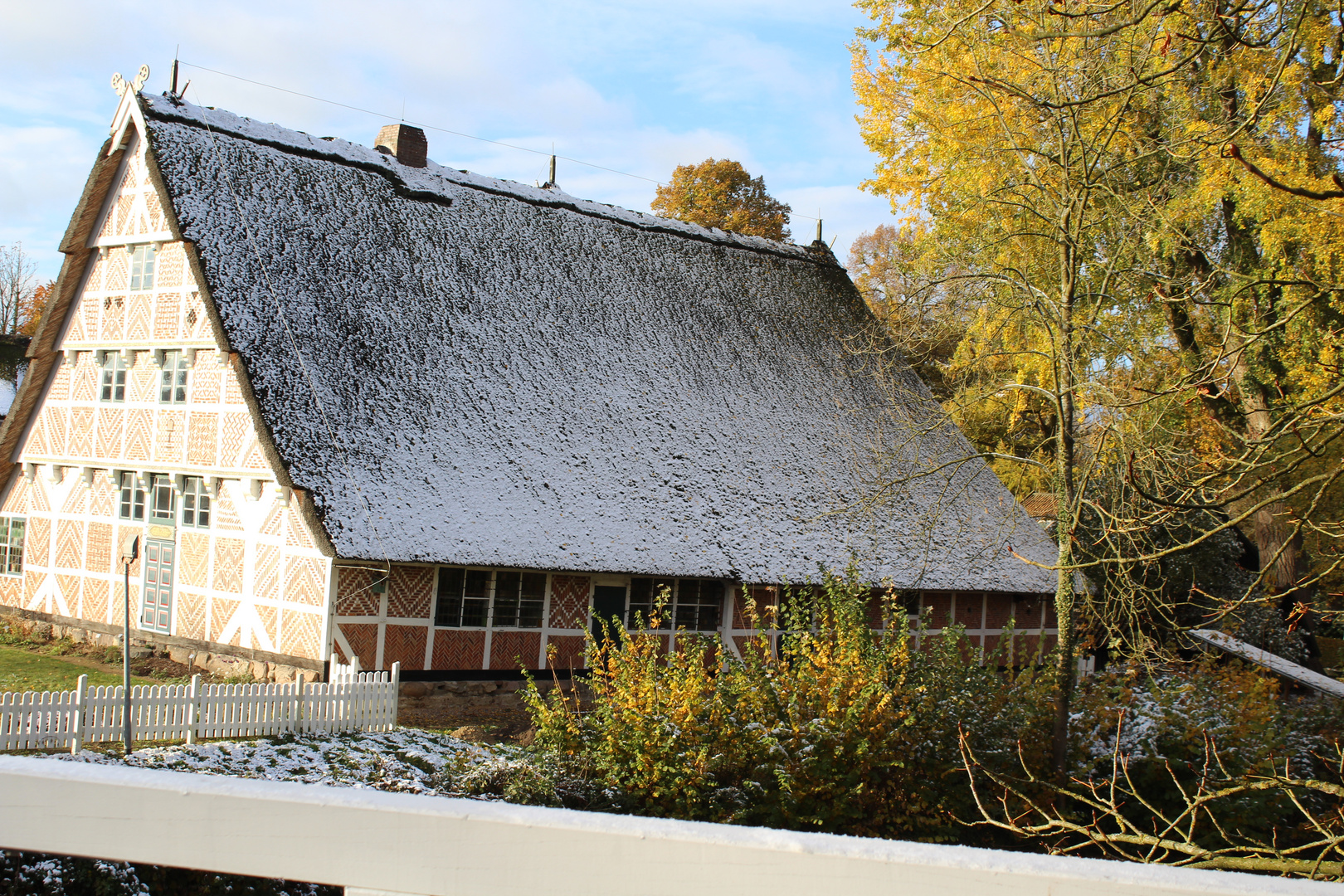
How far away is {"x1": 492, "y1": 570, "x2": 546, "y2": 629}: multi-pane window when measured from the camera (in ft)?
50.0

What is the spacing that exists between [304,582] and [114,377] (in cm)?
596

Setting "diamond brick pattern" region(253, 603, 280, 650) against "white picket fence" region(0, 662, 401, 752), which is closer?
"white picket fence" region(0, 662, 401, 752)

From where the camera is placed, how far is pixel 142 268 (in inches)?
658

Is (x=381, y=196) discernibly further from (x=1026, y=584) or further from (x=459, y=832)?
(x=459, y=832)

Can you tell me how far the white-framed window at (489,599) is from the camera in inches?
583

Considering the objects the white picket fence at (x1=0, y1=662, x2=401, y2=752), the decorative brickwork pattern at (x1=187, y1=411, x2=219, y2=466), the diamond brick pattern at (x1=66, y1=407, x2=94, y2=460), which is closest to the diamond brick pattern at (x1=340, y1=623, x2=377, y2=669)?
the white picket fence at (x1=0, y1=662, x2=401, y2=752)

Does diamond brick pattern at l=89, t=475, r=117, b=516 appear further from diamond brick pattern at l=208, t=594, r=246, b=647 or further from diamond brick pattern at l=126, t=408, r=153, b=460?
diamond brick pattern at l=208, t=594, r=246, b=647

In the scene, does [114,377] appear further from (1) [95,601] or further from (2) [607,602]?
(2) [607,602]

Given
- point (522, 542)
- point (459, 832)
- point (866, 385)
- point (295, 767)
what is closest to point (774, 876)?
point (459, 832)

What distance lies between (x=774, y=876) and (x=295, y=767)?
31.6ft

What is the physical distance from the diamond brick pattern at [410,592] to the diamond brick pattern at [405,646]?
0.19 meters

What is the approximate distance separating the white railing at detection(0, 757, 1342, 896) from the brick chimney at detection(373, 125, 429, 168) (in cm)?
1947

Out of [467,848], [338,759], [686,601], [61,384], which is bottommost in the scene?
[338,759]

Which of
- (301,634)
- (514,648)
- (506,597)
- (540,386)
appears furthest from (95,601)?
(540,386)
